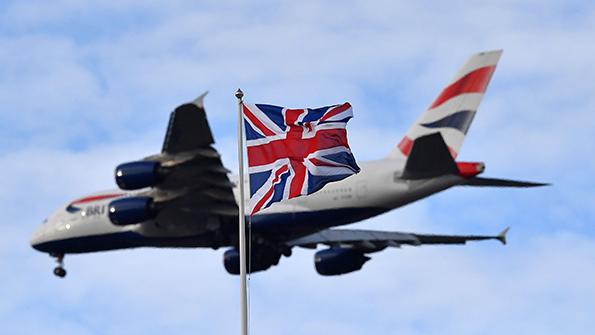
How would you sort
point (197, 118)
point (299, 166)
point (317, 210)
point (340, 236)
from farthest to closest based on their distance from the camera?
point (340, 236)
point (317, 210)
point (197, 118)
point (299, 166)

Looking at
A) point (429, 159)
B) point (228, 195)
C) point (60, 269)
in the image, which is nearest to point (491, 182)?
point (429, 159)

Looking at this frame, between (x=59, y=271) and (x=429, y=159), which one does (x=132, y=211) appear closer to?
(x=59, y=271)

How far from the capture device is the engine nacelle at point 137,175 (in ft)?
199

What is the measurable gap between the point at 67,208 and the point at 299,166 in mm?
37668

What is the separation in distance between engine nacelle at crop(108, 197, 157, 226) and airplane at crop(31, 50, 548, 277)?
0.04 meters

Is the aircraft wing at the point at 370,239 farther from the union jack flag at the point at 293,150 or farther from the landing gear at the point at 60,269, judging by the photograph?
the union jack flag at the point at 293,150

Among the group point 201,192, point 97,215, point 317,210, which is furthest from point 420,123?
point 97,215

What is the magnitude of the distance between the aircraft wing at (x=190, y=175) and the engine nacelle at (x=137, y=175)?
483mm

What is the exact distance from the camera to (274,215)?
65188 millimetres

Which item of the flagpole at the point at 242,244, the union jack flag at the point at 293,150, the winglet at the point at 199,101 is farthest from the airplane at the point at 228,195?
the flagpole at the point at 242,244

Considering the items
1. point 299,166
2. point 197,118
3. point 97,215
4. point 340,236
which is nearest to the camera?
point 299,166

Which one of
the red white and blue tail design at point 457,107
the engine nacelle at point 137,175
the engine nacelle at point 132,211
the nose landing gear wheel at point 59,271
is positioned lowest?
the nose landing gear wheel at point 59,271

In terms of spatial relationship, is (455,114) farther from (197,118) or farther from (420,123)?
(197,118)

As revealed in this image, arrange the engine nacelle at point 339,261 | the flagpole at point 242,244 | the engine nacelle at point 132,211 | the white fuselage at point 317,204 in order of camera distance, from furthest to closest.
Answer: the engine nacelle at point 339,261, the engine nacelle at point 132,211, the white fuselage at point 317,204, the flagpole at point 242,244
